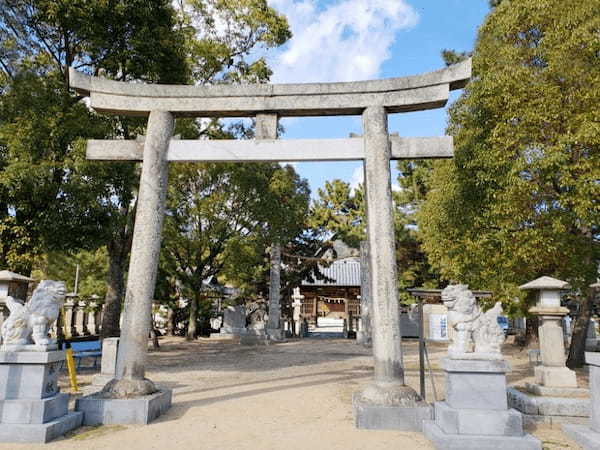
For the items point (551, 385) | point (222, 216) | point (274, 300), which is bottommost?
point (551, 385)

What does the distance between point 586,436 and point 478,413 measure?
105 cm

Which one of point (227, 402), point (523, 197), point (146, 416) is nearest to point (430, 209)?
point (523, 197)

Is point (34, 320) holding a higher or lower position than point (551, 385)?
higher

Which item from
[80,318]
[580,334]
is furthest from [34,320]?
[80,318]

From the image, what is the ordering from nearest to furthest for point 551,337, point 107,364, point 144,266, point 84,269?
point 144,266 → point 551,337 → point 107,364 → point 84,269

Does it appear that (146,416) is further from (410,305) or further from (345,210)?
(345,210)

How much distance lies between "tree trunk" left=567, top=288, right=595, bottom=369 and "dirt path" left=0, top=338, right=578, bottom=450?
3.99ft

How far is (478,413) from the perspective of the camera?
15.6 ft

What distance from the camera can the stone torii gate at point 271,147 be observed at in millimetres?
5957

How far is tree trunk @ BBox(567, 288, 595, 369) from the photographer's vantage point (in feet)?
34.7

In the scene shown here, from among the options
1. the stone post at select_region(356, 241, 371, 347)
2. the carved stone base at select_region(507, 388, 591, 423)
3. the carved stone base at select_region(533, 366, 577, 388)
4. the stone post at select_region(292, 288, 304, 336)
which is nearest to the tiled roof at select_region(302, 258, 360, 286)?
the stone post at select_region(292, 288, 304, 336)

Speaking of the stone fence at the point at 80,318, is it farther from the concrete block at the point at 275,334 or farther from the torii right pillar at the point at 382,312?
the torii right pillar at the point at 382,312

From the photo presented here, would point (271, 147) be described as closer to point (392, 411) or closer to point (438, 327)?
point (392, 411)

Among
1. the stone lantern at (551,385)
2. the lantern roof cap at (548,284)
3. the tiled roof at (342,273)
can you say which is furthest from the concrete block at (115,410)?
the tiled roof at (342,273)
